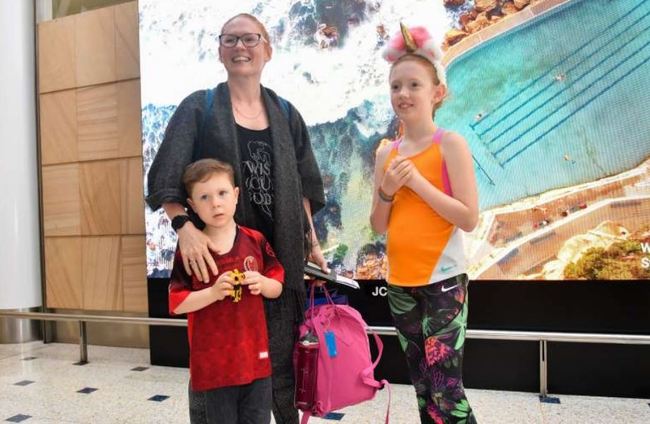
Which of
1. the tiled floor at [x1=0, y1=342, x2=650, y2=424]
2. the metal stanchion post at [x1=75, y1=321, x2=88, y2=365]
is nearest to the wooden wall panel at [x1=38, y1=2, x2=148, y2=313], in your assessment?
the metal stanchion post at [x1=75, y1=321, x2=88, y2=365]

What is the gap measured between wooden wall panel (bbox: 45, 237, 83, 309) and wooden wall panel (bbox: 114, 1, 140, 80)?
1.53m

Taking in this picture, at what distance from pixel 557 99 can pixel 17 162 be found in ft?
14.2

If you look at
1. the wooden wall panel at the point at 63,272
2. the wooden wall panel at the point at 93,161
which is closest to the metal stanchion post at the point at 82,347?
the wooden wall panel at the point at 93,161

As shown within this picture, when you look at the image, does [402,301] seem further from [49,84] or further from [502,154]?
[49,84]

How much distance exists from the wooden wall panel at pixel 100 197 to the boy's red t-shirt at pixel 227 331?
10.6ft

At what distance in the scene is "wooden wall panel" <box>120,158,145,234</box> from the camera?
13.8 feet

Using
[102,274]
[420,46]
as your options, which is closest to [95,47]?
[102,274]

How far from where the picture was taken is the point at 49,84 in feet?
15.0

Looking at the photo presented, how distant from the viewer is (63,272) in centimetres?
457

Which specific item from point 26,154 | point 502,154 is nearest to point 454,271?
point 502,154

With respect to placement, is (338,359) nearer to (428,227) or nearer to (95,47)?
(428,227)

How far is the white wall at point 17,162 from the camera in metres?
4.45

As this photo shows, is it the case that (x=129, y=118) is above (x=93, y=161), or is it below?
above

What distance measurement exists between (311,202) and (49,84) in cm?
394
